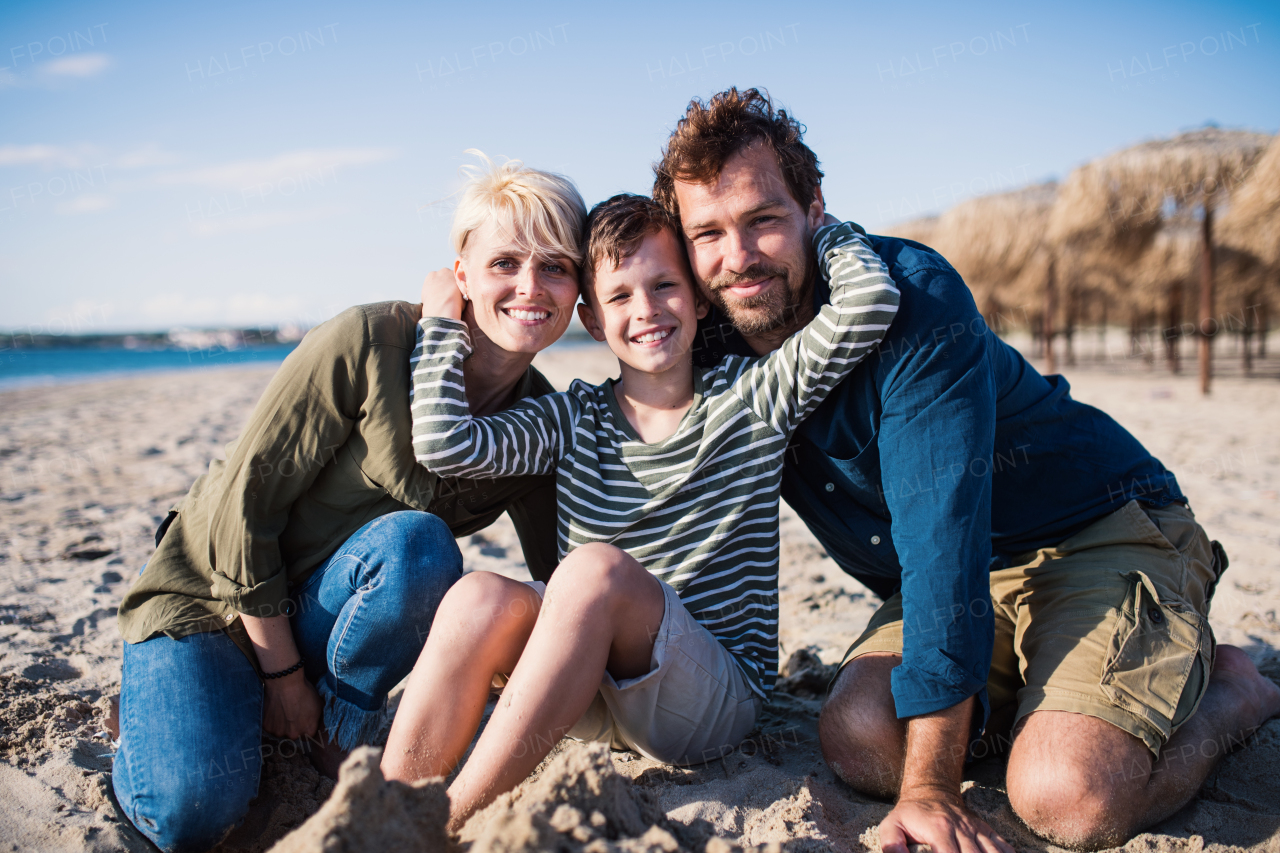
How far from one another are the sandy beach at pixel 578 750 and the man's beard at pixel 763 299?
97cm

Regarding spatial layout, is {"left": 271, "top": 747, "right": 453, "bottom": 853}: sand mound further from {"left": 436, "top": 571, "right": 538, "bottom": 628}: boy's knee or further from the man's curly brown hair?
the man's curly brown hair

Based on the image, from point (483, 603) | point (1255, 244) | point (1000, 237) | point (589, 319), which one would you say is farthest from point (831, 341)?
point (1000, 237)

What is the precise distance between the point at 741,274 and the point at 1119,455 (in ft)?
4.30

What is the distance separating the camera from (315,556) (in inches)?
82.7

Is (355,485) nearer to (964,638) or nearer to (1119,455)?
(964,638)

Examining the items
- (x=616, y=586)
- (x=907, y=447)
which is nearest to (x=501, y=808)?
(x=616, y=586)

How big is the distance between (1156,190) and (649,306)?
37.4 ft

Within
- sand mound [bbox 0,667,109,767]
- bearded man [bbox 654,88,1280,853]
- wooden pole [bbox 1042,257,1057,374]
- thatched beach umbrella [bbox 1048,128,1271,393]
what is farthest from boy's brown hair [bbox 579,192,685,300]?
wooden pole [bbox 1042,257,1057,374]

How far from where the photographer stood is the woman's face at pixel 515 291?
215 centimetres

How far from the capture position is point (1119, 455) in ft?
7.47

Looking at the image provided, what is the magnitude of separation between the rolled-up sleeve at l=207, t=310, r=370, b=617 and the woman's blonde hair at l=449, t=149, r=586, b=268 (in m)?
0.47

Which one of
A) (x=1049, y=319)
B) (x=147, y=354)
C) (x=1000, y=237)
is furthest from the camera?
(x=147, y=354)

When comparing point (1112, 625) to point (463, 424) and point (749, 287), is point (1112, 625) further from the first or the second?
point (463, 424)

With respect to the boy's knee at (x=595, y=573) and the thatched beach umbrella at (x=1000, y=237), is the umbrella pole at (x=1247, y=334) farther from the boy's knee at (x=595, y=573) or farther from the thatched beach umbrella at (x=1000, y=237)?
the boy's knee at (x=595, y=573)
